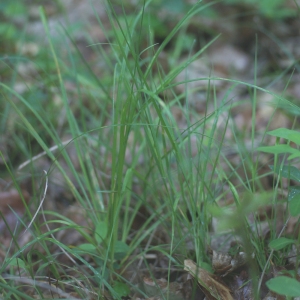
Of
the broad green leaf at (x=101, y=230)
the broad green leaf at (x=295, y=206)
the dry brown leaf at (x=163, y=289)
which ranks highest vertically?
the broad green leaf at (x=295, y=206)

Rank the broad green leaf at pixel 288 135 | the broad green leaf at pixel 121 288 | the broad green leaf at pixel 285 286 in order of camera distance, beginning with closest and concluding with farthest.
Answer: the broad green leaf at pixel 285 286 < the broad green leaf at pixel 288 135 < the broad green leaf at pixel 121 288

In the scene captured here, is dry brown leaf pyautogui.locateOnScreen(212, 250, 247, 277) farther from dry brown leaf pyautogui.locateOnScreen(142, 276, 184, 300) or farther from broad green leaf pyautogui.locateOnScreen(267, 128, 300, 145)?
broad green leaf pyautogui.locateOnScreen(267, 128, 300, 145)

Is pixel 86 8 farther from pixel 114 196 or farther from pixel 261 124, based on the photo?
pixel 114 196

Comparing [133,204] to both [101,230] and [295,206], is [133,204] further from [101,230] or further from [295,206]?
[295,206]

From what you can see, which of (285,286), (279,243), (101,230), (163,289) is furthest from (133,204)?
(285,286)

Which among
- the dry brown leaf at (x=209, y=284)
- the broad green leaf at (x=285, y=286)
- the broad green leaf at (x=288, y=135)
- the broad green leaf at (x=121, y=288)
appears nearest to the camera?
the broad green leaf at (x=285, y=286)

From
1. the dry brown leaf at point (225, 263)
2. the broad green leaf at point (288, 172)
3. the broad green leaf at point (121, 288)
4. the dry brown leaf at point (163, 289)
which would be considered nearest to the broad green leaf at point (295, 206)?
the broad green leaf at point (288, 172)

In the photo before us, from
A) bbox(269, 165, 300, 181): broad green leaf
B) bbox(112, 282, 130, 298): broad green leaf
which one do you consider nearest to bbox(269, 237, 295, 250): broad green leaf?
bbox(269, 165, 300, 181): broad green leaf

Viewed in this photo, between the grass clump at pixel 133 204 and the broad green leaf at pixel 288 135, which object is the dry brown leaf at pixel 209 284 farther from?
the broad green leaf at pixel 288 135
